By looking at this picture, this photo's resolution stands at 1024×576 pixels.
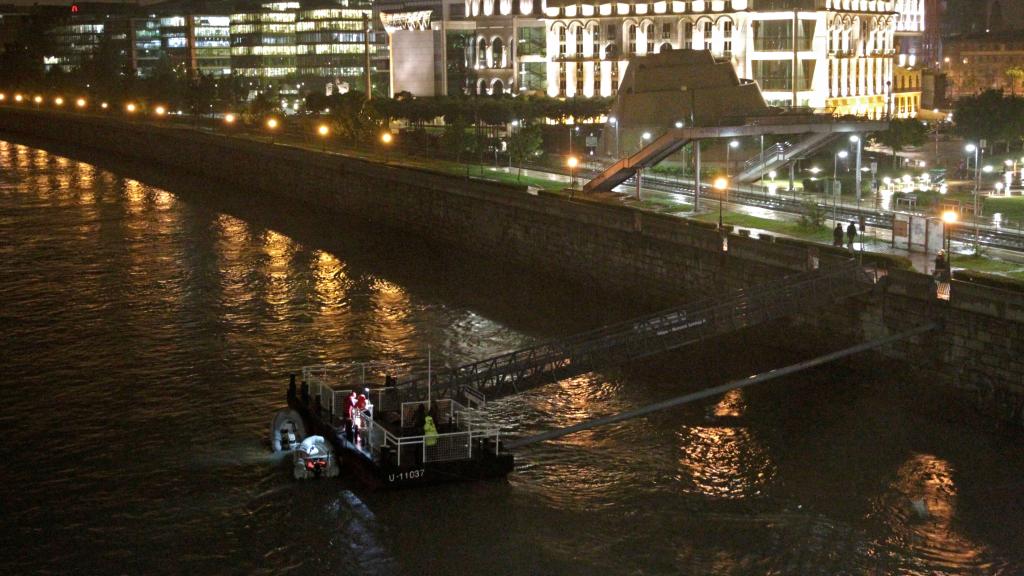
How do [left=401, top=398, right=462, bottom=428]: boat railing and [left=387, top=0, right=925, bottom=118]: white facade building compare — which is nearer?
[left=401, top=398, right=462, bottom=428]: boat railing

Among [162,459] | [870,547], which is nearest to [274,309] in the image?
[162,459]

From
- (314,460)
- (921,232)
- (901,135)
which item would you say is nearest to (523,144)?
(901,135)

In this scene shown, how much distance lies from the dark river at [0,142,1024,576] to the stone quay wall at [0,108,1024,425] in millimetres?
1206

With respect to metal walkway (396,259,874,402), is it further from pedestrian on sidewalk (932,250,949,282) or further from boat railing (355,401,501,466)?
boat railing (355,401,501,466)

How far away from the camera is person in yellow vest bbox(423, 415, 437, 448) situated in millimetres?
25562

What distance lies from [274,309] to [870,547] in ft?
90.9

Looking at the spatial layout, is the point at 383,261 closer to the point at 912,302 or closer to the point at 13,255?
the point at 13,255

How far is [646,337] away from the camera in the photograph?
31.2 meters

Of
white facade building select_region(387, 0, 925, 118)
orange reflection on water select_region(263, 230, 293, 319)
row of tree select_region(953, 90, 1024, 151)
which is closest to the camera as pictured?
orange reflection on water select_region(263, 230, 293, 319)

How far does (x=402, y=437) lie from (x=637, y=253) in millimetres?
22278

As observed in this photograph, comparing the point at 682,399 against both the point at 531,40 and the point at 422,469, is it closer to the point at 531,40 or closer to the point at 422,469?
the point at 422,469

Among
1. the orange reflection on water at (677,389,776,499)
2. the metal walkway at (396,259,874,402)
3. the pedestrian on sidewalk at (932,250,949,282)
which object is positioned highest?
the pedestrian on sidewalk at (932,250,949,282)

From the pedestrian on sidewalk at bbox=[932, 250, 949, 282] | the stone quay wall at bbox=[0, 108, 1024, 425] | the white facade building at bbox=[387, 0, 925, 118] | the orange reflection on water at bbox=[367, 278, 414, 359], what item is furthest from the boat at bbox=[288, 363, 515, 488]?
the white facade building at bbox=[387, 0, 925, 118]

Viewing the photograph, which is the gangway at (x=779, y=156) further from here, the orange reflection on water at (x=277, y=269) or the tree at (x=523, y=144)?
the orange reflection on water at (x=277, y=269)
